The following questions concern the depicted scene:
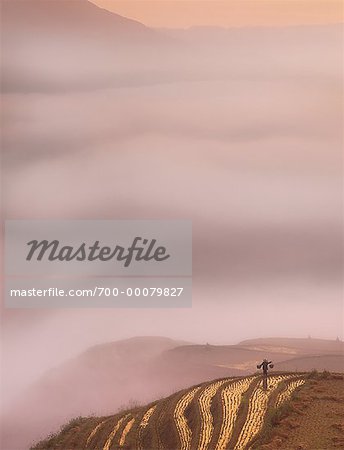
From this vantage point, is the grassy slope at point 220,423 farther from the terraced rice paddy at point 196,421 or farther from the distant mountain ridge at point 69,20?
the distant mountain ridge at point 69,20

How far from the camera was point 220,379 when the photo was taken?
13.9m

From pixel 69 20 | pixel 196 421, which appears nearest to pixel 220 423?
pixel 196 421

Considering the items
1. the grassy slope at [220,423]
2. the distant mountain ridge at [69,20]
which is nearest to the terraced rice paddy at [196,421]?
the grassy slope at [220,423]

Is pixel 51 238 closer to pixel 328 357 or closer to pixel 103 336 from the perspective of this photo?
pixel 103 336

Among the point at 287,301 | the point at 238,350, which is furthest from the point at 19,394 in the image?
the point at 287,301

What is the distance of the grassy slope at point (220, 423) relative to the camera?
1016cm

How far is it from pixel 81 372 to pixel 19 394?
189cm

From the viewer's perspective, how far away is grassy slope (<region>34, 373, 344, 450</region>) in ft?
33.3

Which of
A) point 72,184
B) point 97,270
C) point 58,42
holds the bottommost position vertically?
point 97,270

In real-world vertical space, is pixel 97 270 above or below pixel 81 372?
above

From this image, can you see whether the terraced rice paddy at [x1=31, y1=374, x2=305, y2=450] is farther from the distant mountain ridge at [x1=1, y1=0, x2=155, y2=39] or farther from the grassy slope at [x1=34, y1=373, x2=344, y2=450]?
the distant mountain ridge at [x1=1, y1=0, x2=155, y2=39]

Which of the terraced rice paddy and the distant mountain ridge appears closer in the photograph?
the terraced rice paddy

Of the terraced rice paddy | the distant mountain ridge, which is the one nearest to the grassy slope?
the terraced rice paddy

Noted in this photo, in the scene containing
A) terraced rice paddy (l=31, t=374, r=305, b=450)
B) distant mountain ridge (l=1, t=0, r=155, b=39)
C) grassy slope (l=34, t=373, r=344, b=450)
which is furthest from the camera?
distant mountain ridge (l=1, t=0, r=155, b=39)
